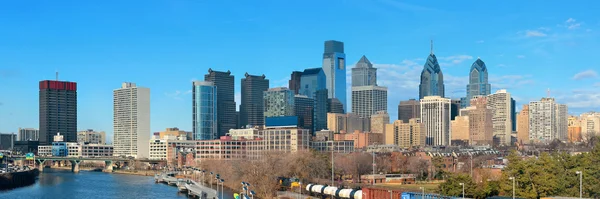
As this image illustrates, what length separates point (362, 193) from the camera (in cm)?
6888

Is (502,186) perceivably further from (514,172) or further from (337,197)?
(337,197)

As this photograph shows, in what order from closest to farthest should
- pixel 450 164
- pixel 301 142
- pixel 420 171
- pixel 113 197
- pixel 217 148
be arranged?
pixel 113 197
pixel 420 171
pixel 450 164
pixel 301 142
pixel 217 148

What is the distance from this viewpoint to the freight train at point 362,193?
60.8 m

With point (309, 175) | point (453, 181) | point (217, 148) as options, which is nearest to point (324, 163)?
point (309, 175)

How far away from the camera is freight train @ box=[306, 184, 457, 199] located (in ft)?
199

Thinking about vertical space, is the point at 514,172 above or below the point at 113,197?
above

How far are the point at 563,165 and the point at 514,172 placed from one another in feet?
22.3


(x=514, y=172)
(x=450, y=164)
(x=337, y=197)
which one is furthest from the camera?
(x=450, y=164)

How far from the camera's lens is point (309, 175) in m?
106

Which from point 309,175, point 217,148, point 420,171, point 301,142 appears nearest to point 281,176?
point 309,175

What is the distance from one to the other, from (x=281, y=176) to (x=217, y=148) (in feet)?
259

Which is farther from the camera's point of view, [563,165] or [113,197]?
[113,197]

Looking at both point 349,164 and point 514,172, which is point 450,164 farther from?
point 514,172

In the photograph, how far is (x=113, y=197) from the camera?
96.8m
